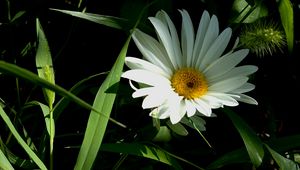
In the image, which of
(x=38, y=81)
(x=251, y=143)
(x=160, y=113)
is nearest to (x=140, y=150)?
(x=160, y=113)

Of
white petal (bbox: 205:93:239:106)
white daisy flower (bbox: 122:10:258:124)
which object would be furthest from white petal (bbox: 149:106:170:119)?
white petal (bbox: 205:93:239:106)

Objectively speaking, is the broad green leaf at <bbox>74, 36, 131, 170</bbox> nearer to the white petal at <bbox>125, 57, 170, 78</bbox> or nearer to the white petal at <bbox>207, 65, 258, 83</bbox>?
the white petal at <bbox>125, 57, 170, 78</bbox>

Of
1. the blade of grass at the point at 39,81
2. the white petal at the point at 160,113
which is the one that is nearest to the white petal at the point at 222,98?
the white petal at the point at 160,113

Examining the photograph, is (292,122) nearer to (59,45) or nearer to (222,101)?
(222,101)

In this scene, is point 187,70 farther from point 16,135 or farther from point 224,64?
point 16,135

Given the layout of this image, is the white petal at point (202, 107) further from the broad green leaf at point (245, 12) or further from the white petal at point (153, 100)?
the broad green leaf at point (245, 12)

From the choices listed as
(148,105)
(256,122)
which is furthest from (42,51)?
(256,122)

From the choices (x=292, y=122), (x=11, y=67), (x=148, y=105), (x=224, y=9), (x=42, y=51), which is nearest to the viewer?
(x=11, y=67)
